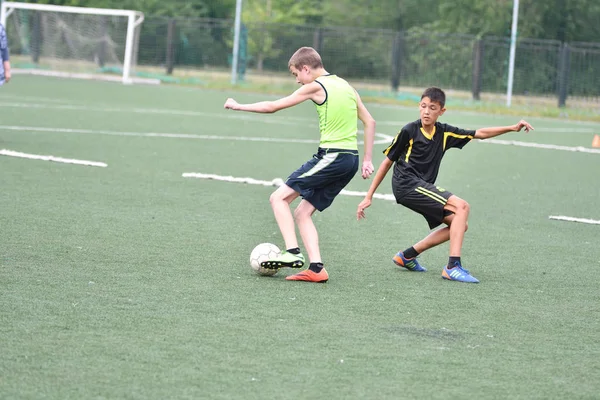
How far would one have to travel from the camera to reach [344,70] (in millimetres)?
43250

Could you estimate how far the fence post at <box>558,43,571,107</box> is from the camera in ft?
122

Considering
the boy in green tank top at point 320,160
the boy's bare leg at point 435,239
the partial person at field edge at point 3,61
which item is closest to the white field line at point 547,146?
the partial person at field edge at point 3,61

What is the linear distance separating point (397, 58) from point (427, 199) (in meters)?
32.8

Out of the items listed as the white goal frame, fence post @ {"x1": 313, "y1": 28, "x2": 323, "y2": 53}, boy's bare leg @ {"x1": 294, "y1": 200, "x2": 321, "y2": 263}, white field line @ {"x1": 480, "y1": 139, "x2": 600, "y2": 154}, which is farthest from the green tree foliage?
boy's bare leg @ {"x1": 294, "y1": 200, "x2": 321, "y2": 263}

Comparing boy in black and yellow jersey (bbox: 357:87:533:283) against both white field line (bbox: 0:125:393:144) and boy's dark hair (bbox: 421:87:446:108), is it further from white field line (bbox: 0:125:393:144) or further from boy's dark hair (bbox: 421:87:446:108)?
white field line (bbox: 0:125:393:144)

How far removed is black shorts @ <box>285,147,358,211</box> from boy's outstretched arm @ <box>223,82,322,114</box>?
44 cm

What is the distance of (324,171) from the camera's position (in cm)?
769

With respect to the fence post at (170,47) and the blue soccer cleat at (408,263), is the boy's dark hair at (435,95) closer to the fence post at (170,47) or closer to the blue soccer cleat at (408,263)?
the blue soccer cleat at (408,263)

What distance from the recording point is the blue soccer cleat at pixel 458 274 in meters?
7.85

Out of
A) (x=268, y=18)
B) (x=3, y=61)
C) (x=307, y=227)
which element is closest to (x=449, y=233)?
(x=307, y=227)

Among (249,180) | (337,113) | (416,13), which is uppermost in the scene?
(416,13)

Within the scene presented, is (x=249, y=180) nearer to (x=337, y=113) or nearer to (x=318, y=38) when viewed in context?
(x=337, y=113)

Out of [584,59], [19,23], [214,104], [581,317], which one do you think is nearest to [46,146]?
[581,317]

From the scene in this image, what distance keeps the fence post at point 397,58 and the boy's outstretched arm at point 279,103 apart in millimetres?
33125
